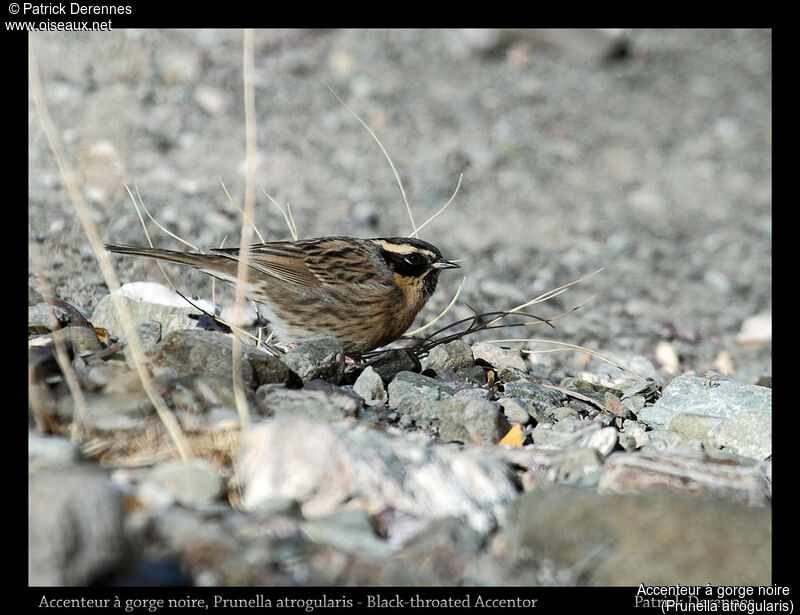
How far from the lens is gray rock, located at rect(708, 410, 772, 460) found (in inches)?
187

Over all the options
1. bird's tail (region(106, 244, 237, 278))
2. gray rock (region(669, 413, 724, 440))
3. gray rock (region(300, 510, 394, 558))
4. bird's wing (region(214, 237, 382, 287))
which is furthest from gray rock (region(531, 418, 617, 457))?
bird's tail (region(106, 244, 237, 278))

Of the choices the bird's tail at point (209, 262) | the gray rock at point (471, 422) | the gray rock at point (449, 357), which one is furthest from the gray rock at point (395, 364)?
the bird's tail at point (209, 262)

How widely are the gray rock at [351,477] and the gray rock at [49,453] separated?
25.0 inches

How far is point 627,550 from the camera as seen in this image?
3490 mm

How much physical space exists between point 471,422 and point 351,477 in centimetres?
112

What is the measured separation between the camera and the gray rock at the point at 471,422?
466 cm

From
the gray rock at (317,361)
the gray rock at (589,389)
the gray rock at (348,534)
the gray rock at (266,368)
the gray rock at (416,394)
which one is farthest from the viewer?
the gray rock at (589,389)

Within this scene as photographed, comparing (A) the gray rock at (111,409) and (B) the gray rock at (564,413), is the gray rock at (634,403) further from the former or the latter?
(A) the gray rock at (111,409)

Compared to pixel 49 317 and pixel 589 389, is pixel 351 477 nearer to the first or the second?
pixel 49 317

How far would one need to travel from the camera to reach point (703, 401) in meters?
5.37

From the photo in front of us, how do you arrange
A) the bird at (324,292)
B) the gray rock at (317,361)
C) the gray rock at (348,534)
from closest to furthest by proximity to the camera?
1. the gray rock at (348,534)
2. the gray rock at (317,361)
3. the bird at (324,292)

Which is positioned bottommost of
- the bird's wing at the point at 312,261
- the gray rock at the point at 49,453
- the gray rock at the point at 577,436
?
the gray rock at the point at 577,436

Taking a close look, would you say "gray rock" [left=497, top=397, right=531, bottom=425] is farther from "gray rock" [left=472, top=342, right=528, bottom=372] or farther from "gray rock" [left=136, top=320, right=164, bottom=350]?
"gray rock" [left=136, top=320, right=164, bottom=350]

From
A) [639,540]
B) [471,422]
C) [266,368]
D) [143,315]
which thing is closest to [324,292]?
[143,315]
